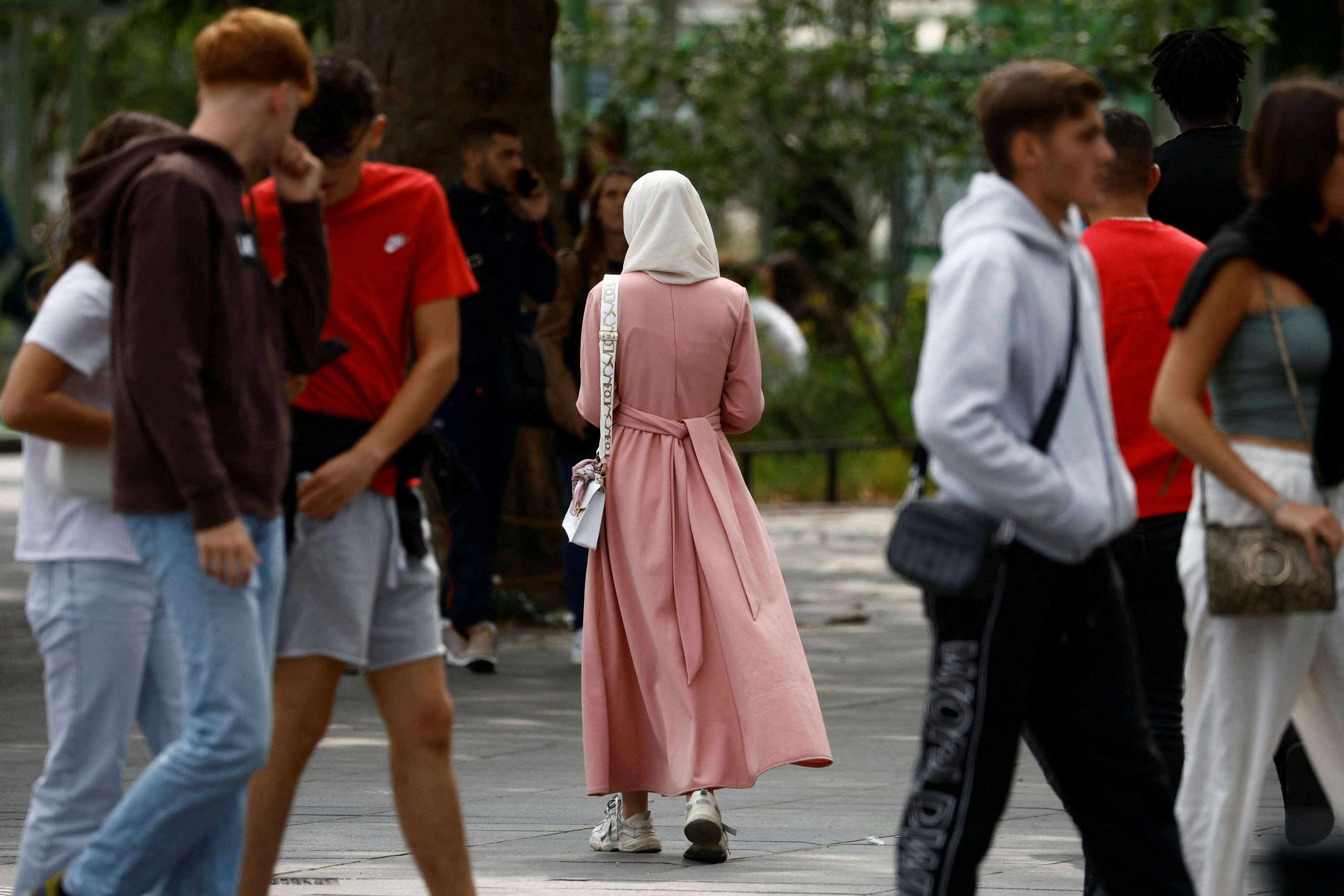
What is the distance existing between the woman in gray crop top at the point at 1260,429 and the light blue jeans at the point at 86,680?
2011 mm

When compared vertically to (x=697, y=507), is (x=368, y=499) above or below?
above

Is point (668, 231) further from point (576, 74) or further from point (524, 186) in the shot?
point (576, 74)

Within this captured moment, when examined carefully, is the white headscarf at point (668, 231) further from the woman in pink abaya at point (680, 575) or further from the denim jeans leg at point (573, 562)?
the denim jeans leg at point (573, 562)

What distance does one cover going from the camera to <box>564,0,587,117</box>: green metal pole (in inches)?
765

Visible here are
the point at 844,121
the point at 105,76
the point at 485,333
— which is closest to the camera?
the point at 485,333

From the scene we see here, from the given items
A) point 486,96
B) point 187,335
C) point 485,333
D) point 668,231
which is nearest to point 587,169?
point 486,96

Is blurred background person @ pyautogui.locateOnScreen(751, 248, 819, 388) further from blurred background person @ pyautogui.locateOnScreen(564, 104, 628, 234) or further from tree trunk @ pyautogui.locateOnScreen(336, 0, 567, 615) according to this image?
tree trunk @ pyautogui.locateOnScreen(336, 0, 567, 615)

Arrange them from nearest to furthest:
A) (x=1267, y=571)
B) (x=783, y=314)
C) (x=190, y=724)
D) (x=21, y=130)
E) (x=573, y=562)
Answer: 1. (x=190, y=724)
2. (x=1267, y=571)
3. (x=573, y=562)
4. (x=783, y=314)
5. (x=21, y=130)

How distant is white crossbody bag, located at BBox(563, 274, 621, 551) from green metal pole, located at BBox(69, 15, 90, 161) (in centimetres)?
2078

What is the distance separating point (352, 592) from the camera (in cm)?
423

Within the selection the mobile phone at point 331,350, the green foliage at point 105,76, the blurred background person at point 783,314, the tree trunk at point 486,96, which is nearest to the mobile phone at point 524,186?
the tree trunk at point 486,96

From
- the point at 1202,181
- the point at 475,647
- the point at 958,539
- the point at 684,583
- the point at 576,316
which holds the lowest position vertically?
the point at 475,647

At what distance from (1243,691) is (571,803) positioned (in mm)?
2807

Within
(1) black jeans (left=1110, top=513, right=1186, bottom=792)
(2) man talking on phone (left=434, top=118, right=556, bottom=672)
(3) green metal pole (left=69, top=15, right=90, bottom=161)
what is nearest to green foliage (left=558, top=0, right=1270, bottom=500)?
(2) man talking on phone (left=434, top=118, right=556, bottom=672)
